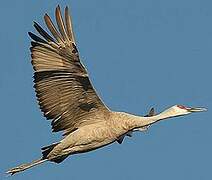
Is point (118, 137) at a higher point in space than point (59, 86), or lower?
lower

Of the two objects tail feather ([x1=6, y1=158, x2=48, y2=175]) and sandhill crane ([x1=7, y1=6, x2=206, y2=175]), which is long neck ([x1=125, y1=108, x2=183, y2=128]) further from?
tail feather ([x1=6, y1=158, x2=48, y2=175])

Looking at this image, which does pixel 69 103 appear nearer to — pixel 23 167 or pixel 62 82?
pixel 62 82

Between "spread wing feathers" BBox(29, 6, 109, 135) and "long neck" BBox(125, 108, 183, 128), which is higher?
"spread wing feathers" BBox(29, 6, 109, 135)

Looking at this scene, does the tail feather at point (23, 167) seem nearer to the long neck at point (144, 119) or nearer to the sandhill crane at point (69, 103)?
the sandhill crane at point (69, 103)

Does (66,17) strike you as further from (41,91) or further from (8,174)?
(8,174)

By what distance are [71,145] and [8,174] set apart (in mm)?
2007

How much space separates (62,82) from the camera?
64.4 ft

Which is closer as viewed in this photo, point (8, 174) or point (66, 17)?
point (66, 17)

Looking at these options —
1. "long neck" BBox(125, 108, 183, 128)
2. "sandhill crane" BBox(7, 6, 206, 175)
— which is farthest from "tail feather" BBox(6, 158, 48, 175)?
"long neck" BBox(125, 108, 183, 128)

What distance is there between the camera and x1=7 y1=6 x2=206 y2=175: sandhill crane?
762 inches

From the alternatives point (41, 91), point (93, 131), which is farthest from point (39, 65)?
point (93, 131)

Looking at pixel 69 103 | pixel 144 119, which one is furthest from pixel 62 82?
pixel 144 119

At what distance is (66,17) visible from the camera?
19188 millimetres

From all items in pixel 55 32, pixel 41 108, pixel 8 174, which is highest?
pixel 55 32
